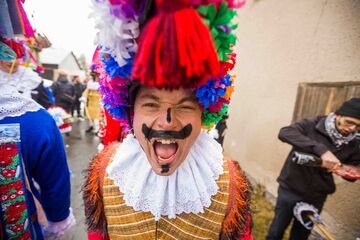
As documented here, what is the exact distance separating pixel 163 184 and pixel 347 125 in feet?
6.08

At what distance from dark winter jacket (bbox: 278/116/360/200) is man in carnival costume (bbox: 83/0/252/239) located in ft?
4.03

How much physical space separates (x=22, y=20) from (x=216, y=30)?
3.90ft

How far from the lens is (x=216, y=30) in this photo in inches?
27.0

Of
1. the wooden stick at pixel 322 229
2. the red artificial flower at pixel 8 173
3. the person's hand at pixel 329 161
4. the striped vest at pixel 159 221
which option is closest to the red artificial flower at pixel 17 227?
the red artificial flower at pixel 8 173

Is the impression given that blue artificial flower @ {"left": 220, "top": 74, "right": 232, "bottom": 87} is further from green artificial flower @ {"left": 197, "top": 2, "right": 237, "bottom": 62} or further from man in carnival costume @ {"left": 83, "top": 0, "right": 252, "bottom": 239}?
green artificial flower @ {"left": 197, "top": 2, "right": 237, "bottom": 62}

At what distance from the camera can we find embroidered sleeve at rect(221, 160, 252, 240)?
1094mm

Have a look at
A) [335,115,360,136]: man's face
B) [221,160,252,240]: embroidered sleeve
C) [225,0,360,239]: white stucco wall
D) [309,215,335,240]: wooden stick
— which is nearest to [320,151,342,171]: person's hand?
[335,115,360,136]: man's face

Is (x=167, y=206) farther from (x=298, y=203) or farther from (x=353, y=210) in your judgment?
(x=353, y=210)

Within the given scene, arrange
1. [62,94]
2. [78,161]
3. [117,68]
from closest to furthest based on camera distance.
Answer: [117,68] → [78,161] → [62,94]

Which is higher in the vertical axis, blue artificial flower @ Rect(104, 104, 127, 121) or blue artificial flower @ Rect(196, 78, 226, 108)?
blue artificial flower @ Rect(196, 78, 226, 108)

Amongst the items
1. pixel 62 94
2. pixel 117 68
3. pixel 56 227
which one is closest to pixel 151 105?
pixel 117 68

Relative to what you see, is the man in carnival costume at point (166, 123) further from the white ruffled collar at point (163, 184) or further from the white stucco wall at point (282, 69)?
the white stucco wall at point (282, 69)

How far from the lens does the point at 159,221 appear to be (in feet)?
3.63

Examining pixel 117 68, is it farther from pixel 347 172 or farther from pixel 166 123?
pixel 347 172
